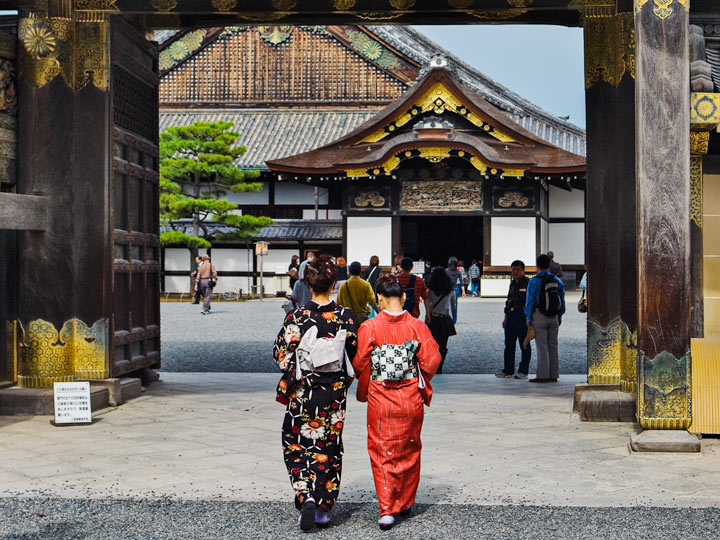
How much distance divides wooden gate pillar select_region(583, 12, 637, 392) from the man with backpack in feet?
7.16

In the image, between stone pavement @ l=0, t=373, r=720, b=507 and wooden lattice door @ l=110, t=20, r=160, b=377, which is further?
wooden lattice door @ l=110, t=20, r=160, b=377

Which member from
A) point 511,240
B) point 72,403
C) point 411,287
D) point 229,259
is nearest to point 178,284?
point 229,259

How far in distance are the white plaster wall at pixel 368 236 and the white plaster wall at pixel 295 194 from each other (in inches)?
160

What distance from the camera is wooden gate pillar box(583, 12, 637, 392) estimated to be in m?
8.30

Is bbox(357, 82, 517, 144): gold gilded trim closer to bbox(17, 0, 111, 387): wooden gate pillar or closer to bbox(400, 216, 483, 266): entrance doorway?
bbox(400, 216, 483, 266): entrance doorway

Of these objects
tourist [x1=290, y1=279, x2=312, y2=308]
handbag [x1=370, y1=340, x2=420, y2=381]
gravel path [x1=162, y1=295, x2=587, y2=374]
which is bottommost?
gravel path [x1=162, y1=295, x2=587, y2=374]

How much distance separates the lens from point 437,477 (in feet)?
20.0

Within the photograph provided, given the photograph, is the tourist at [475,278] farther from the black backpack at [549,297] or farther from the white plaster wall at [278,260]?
the black backpack at [549,297]

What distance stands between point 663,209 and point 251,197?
29.4 meters

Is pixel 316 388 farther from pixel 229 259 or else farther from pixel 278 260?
pixel 229 259

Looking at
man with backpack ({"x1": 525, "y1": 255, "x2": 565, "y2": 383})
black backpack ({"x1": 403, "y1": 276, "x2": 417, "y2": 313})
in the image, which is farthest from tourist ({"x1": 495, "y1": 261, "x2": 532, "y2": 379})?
black backpack ({"x1": 403, "y1": 276, "x2": 417, "y2": 313})

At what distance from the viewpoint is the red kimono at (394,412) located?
496 centimetres

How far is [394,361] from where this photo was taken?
4.96 m

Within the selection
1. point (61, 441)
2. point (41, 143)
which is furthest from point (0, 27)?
point (61, 441)
